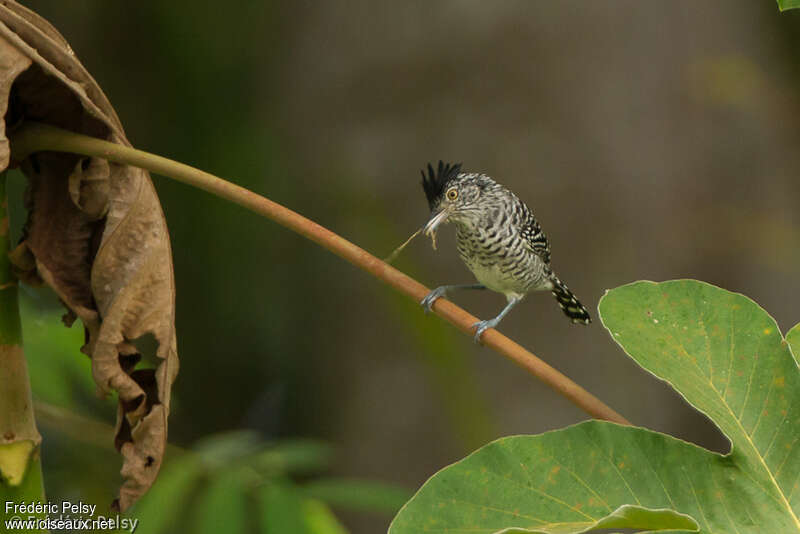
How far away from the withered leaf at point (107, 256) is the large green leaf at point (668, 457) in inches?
12.4

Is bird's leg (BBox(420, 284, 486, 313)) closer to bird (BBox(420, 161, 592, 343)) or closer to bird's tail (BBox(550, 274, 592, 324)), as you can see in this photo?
bird (BBox(420, 161, 592, 343))

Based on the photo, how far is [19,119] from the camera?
87cm

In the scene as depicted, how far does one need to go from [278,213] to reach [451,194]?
0.78 meters

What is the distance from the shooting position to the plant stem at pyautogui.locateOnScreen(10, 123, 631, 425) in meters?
0.79

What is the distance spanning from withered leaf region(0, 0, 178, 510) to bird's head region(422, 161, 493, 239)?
1.92ft

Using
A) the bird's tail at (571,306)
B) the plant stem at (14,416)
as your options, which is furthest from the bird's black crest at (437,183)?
the plant stem at (14,416)

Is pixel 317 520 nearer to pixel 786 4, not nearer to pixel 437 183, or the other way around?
pixel 437 183

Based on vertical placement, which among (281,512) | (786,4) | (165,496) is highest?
(786,4)

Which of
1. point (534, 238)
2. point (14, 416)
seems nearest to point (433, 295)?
point (14, 416)

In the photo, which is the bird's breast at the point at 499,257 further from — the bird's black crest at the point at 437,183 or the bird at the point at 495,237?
the bird's black crest at the point at 437,183

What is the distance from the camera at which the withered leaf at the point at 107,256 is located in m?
0.88

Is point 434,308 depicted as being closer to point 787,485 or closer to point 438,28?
point 787,485

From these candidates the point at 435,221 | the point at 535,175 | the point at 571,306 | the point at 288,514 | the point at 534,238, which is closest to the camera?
the point at 435,221

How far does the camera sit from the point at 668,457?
2.71 ft
